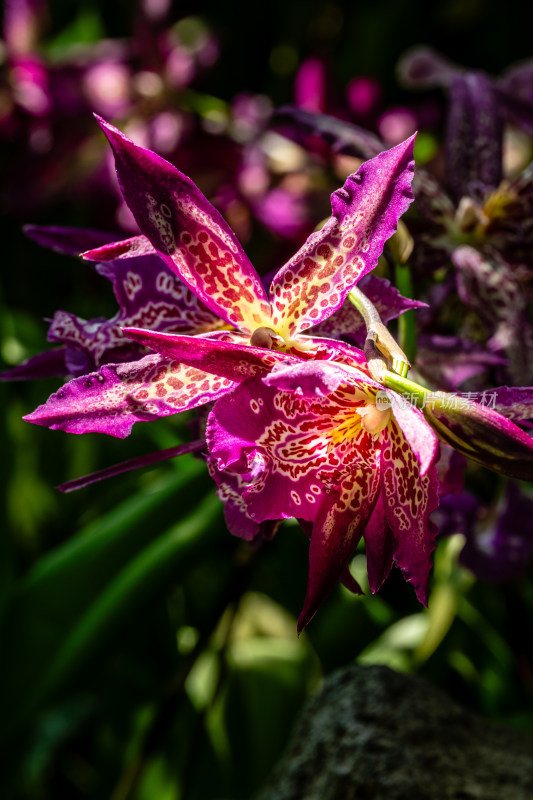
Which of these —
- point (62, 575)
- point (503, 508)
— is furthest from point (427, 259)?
point (62, 575)

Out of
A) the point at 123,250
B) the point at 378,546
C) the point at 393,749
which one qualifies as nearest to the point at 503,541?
the point at 393,749

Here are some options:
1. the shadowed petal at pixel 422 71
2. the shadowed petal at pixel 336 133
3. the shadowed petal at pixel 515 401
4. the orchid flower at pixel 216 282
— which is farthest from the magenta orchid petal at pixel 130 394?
the shadowed petal at pixel 422 71

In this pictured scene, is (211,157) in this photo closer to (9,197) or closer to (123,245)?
(9,197)

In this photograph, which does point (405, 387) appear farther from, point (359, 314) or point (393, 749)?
point (393, 749)

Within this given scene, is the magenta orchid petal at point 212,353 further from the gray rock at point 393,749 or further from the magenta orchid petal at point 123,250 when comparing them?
the gray rock at point 393,749

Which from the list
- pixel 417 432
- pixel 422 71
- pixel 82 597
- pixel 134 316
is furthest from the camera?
pixel 422 71
